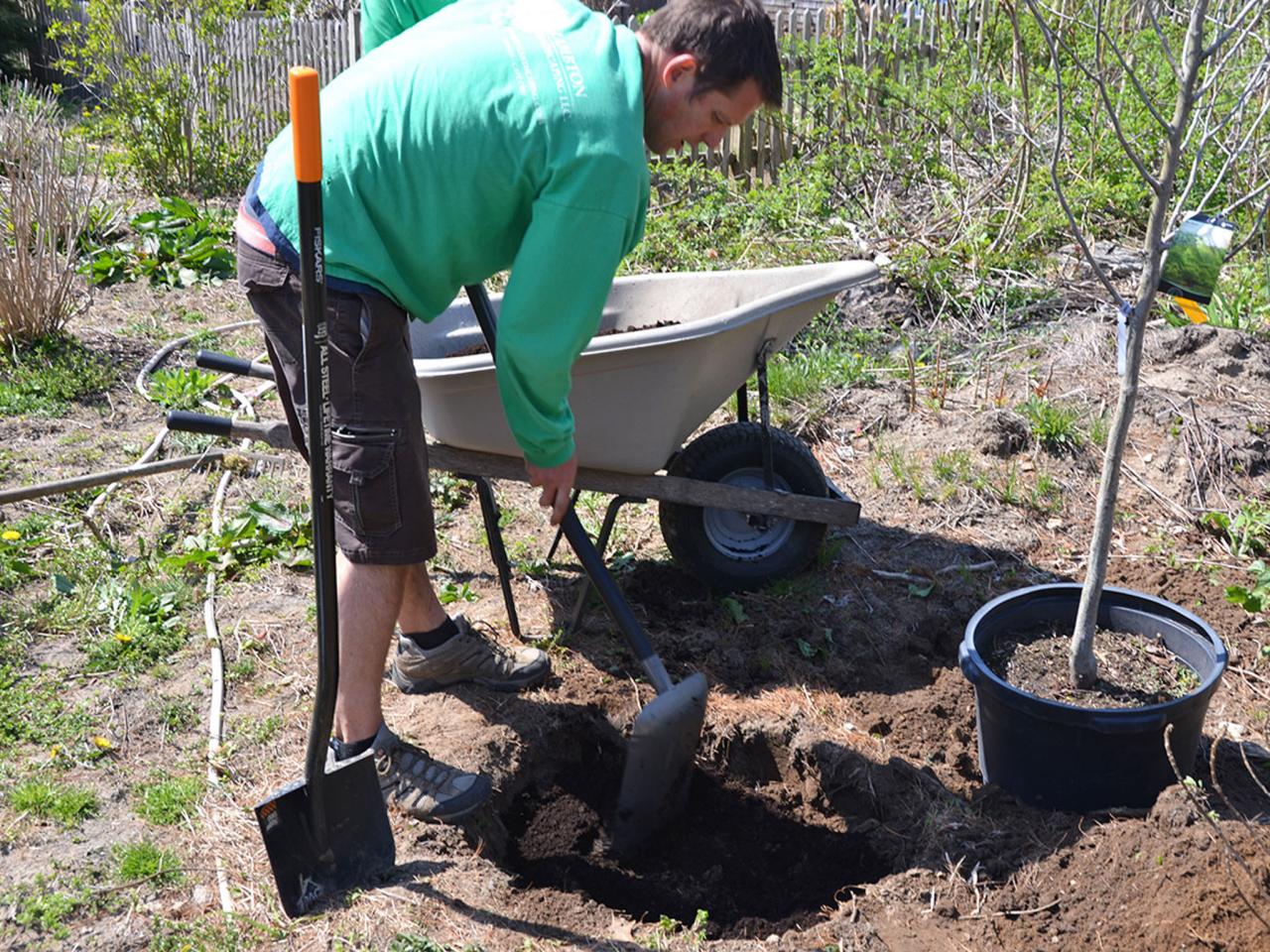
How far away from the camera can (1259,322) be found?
510 cm

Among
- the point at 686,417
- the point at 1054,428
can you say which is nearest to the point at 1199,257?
the point at 1054,428

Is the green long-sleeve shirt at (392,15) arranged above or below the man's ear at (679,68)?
above

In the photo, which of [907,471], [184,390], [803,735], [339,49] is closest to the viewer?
[803,735]

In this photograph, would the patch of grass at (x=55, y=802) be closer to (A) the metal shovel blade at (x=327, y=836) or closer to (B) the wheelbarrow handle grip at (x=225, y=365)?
(A) the metal shovel blade at (x=327, y=836)

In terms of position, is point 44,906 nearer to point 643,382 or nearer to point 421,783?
→ point 421,783

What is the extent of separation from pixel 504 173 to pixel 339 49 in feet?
31.6

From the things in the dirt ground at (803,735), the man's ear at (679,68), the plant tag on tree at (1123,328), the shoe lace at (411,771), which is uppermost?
the man's ear at (679,68)

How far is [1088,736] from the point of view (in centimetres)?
251

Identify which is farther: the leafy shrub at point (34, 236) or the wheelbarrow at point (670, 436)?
the leafy shrub at point (34, 236)

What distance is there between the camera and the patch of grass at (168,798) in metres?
2.65

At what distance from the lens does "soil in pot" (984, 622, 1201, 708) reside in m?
2.67

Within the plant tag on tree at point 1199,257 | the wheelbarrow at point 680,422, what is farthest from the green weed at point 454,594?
the plant tag on tree at point 1199,257

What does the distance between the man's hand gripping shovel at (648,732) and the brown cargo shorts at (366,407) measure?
39cm

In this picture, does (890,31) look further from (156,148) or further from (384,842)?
(384,842)
